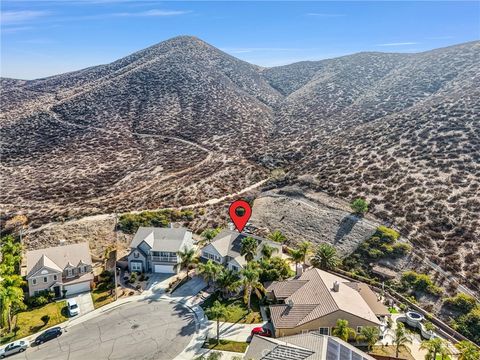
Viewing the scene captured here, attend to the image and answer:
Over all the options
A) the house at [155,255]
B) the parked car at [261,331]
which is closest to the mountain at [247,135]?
the house at [155,255]

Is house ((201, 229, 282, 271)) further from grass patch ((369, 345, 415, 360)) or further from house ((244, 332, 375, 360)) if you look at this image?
grass patch ((369, 345, 415, 360))


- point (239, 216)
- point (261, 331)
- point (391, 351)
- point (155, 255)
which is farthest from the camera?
point (239, 216)

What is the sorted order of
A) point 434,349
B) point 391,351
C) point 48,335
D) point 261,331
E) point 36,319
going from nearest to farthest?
point 434,349 < point 391,351 < point 261,331 < point 48,335 < point 36,319

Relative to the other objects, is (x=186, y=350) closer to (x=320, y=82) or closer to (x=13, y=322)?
(x=13, y=322)

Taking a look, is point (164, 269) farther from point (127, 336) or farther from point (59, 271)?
point (127, 336)

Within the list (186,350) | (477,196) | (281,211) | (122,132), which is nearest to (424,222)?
(477,196)

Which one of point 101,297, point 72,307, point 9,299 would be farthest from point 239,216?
point 9,299

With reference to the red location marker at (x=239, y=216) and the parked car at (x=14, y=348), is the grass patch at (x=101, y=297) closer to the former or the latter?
the parked car at (x=14, y=348)
